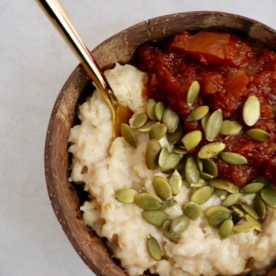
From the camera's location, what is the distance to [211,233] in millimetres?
1974

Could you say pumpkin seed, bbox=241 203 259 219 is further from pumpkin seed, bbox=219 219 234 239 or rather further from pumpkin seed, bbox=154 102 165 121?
pumpkin seed, bbox=154 102 165 121

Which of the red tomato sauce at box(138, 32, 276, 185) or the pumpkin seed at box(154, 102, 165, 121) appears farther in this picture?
the pumpkin seed at box(154, 102, 165, 121)

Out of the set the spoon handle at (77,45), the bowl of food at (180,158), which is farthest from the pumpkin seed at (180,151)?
the spoon handle at (77,45)

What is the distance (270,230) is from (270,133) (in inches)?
15.5

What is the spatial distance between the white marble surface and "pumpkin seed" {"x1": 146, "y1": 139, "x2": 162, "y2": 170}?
0.76m

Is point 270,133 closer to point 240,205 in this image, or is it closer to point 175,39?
point 240,205

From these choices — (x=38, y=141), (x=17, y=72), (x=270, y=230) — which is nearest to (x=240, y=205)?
(x=270, y=230)

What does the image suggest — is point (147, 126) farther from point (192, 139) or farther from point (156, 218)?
point (156, 218)

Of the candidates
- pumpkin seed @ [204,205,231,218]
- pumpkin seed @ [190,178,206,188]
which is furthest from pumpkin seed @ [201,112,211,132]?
pumpkin seed @ [204,205,231,218]

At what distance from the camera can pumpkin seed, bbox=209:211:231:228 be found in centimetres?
194

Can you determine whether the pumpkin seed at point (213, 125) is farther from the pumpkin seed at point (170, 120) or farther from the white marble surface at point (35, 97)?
the white marble surface at point (35, 97)

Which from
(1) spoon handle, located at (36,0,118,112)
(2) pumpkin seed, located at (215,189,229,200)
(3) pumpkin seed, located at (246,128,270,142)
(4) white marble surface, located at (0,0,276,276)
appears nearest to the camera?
(1) spoon handle, located at (36,0,118,112)

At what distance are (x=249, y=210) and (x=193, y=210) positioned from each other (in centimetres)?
24

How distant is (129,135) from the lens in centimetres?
205
